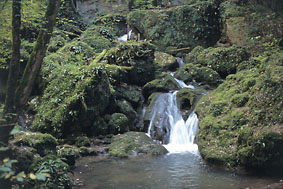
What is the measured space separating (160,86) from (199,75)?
2.72m

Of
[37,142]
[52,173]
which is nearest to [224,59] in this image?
[37,142]

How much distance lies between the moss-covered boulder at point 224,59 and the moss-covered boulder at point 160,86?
9.38ft

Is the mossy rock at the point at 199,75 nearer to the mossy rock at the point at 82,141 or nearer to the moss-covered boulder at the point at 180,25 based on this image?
the moss-covered boulder at the point at 180,25

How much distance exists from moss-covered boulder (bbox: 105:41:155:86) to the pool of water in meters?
6.63

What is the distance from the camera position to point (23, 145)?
20.7 feet

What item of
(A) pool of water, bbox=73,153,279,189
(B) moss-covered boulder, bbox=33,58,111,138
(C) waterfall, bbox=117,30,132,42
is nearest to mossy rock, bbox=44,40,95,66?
(B) moss-covered boulder, bbox=33,58,111,138

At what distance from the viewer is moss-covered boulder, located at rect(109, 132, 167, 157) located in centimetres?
975

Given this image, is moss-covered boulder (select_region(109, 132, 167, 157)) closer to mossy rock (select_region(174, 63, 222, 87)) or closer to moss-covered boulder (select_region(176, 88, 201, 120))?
moss-covered boulder (select_region(176, 88, 201, 120))

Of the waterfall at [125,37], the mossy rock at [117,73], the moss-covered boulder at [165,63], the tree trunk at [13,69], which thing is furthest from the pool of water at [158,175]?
the waterfall at [125,37]

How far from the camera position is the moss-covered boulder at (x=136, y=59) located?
14828 mm

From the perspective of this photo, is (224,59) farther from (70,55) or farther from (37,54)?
(37,54)

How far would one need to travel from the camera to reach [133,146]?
33.4 ft

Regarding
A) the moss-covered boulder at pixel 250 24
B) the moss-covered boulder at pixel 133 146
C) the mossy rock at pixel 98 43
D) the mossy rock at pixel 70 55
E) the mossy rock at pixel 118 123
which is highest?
the moss-covered boulder at pixel 250 24

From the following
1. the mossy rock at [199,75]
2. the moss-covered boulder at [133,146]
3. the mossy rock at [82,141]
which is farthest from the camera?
the mossy rock at [199,75]
